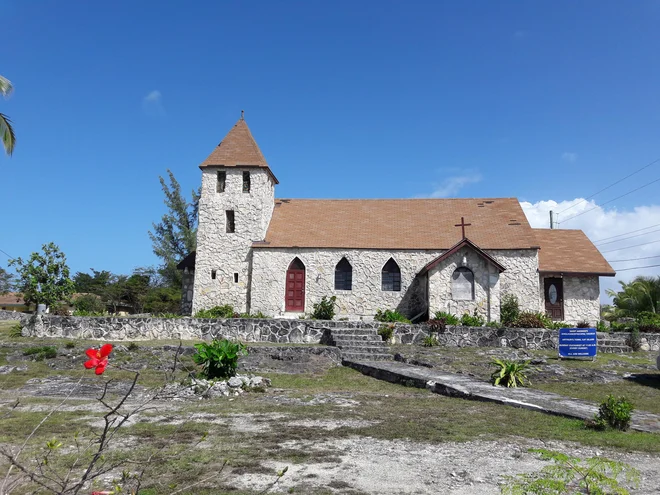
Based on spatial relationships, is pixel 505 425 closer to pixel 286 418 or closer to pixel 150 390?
pixel 286 418

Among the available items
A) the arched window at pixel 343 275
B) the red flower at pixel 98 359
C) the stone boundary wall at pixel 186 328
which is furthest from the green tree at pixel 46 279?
the red flower at pixel 98 359

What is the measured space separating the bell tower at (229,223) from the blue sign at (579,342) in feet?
47.5

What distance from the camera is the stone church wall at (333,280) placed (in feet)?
81.5

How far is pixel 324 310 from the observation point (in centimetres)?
2403

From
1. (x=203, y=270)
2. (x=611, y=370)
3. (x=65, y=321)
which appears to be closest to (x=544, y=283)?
(x=611, y=370)

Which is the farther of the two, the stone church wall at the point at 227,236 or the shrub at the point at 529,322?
the stone church wall at the point at 227,236

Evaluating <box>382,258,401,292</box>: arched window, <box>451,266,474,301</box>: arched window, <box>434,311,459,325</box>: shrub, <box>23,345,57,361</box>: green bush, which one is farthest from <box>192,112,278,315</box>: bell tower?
<box>451,266,474,301</box>: arched window

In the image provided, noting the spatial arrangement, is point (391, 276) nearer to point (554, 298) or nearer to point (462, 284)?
point (462, 284)

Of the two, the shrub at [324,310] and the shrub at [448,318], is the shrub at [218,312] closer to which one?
the shrub at [324,310]

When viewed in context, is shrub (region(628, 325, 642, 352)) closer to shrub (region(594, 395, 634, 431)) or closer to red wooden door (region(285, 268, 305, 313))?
shrub (region(594, 395, 634, 431))

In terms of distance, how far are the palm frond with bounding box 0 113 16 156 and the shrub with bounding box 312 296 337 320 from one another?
14.0 metres

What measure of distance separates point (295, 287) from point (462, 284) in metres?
8.08

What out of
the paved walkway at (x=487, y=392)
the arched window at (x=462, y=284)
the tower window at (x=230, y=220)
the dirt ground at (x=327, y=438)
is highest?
the tower window at (x=230, y=220)

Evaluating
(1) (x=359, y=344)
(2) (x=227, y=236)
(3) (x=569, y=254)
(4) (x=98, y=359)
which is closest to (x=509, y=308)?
(3) (x=569, y=254)
